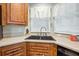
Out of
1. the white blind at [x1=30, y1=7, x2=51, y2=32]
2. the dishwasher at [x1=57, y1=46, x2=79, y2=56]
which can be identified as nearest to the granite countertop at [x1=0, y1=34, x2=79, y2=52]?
the dishwasher at [x1=57, y1=46, x2=79, y2=56]

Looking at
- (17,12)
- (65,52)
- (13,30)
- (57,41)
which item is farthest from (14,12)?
(65,52)

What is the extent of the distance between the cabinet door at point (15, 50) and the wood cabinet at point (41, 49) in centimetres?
6

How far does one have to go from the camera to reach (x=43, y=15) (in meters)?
1.59

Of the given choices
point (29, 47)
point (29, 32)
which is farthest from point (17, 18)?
→ point (29, 47)

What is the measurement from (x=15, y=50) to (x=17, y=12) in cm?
44

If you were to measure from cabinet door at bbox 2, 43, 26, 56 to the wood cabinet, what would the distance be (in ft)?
0.20

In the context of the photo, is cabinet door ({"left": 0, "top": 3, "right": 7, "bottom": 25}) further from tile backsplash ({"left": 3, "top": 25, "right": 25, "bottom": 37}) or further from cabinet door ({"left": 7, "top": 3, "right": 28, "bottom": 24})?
tile backsplash ({"left": 3, "top": 25, "right": 25, "bottom": 37})

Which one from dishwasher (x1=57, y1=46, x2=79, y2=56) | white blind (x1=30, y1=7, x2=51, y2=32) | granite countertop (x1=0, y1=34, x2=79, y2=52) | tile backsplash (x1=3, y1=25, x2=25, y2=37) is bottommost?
dishwasher (x1=57, y1=46, x2=79, y2=56)

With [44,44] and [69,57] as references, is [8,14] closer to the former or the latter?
[44,44]

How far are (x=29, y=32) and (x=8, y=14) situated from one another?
0.32m

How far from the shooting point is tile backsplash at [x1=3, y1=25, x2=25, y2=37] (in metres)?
1.69

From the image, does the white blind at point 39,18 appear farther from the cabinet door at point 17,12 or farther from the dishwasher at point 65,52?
the dishwasher at point 65,52

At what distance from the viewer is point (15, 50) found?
1.62 meters

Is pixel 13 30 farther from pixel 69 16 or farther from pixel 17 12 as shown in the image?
pixel 69 16
